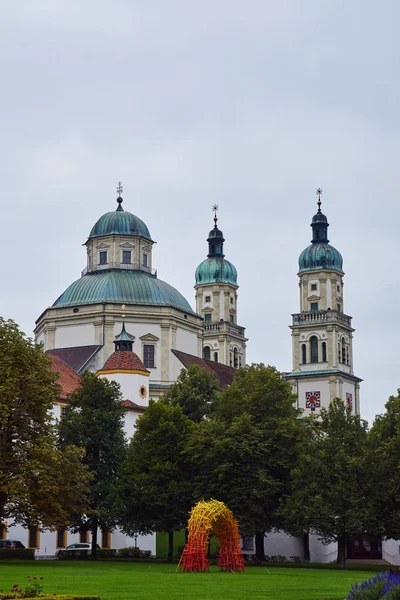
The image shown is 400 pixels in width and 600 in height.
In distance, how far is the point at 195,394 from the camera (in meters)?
79.8

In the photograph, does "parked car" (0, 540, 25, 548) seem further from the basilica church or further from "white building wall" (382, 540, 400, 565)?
"white building wall" (382, 540, 400, 565)

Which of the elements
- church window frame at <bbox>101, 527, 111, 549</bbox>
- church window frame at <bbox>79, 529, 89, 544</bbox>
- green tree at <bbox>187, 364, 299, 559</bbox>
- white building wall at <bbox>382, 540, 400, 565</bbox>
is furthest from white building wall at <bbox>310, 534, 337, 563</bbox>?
church window frame at <bbox>79, 529, 89, 544</bbox>

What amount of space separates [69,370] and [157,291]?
17707 millimetres

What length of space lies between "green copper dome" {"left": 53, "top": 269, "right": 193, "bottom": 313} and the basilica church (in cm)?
11

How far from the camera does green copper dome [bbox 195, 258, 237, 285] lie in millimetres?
159000

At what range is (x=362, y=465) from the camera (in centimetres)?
6444

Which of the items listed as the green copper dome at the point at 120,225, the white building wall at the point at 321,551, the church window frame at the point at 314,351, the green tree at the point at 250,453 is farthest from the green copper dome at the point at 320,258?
the green tree at the point at 250,453

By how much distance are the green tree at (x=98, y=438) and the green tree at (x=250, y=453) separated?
606 cm

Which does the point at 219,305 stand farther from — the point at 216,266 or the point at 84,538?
the point at 84,538

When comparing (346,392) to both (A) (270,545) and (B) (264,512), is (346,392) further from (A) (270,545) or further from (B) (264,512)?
(B) (264,512)

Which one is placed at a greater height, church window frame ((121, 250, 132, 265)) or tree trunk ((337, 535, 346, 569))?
church window frame ((121, 250, 132, 265))

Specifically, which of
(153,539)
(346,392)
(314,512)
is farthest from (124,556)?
(346,392)

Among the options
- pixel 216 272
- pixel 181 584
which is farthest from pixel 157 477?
pixel 216 272

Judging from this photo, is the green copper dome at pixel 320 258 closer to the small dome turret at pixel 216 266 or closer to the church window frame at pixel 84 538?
the small dome turret at pixel 216 266
